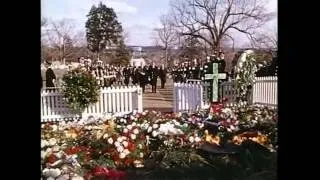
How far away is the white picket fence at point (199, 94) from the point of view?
1.65 metres

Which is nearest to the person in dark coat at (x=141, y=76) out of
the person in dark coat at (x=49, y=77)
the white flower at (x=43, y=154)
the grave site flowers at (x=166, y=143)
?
the grave site flowers at (x=166, y=143)

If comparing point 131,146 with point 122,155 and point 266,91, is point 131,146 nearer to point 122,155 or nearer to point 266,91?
point 122,155

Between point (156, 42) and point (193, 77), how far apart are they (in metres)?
0.19

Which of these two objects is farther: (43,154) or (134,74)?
(134,74)

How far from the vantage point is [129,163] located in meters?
1.62

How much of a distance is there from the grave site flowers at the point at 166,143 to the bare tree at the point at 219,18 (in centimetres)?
28

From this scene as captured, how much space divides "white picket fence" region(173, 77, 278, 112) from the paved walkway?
0.02 meters

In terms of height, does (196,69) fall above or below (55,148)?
above

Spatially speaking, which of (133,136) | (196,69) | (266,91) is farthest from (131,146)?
(266,91)

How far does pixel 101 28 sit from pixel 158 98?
33cm

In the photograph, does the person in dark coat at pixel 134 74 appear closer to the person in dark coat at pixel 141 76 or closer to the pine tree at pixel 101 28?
the person in dark coat at pixel 141 76

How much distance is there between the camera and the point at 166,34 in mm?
1619
